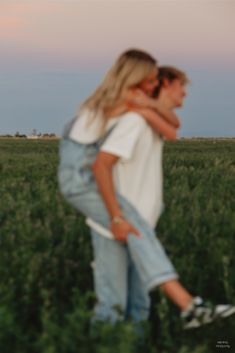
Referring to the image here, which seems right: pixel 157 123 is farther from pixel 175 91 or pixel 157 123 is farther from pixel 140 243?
pixel 140 243

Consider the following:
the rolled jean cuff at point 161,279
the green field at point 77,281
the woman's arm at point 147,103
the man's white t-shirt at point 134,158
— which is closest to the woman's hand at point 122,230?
the man's white t-shirt at point 134,158

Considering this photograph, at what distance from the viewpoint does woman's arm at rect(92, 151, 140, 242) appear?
5.00 metres

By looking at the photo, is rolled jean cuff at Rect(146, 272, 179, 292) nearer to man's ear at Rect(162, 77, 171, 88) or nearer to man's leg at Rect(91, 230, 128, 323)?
man's leg at Rect(91, 230, 128, 323)

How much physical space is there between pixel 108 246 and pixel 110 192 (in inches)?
18.1

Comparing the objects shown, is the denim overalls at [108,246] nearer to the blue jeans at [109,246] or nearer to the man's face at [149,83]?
the blue jeans at [109,246]

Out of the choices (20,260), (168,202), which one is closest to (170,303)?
(20,260)

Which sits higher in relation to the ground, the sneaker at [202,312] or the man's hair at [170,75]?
the man's hair at [170,75]

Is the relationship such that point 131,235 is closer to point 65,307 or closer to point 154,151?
point 154,151

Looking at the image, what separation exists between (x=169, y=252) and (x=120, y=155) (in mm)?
2693

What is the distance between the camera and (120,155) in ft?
16.4

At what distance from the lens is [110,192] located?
5.03 meters

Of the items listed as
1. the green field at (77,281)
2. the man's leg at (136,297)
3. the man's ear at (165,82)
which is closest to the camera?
the green field at (77,281)

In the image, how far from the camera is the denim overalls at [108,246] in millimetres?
5094

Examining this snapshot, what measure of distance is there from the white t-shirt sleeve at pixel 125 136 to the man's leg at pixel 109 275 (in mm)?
651
